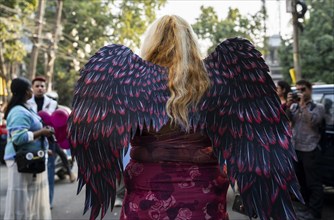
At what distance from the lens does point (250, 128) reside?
215cm

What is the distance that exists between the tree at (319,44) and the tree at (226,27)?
2503 mm

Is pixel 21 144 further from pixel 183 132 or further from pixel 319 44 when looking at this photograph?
pixel 319 44

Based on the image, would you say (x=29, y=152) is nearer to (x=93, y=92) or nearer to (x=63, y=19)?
(x=93, y=92)

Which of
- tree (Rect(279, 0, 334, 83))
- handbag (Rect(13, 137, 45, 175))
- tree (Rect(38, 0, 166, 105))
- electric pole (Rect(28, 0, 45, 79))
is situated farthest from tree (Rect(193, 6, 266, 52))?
handbag (Rect(13, 137, 45, 175))

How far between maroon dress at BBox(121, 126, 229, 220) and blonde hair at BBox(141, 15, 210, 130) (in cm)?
11

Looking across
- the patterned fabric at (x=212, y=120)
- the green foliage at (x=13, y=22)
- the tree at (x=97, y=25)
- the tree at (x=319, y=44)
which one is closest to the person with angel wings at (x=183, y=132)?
the patterned fabric at (x=212, y=120)

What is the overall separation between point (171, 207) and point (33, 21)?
586 inches

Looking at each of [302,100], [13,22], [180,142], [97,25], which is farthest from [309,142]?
[97,25]

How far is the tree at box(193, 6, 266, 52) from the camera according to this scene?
2734 cm

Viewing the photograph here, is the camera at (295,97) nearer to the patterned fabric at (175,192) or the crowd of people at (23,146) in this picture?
the crowd of people at (23,146)

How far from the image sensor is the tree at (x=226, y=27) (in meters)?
27.3

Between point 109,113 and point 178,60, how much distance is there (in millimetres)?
381

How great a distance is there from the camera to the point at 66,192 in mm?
8461

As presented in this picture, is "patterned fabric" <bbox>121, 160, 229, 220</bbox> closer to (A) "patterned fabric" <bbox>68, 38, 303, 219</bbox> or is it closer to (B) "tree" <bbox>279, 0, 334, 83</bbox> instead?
(A) "patterned fabric" <bbox>68, 38, 303, 219</bbox>
